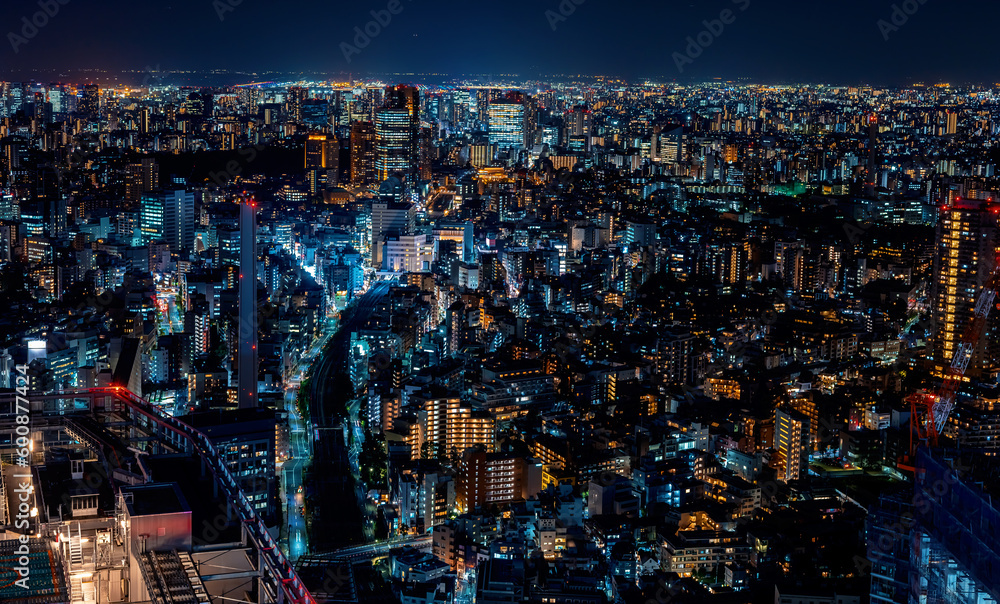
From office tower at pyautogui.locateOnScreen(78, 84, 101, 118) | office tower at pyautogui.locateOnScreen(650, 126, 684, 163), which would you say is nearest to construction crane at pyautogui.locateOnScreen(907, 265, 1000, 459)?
office tower at pyautogui.locateOnScreen(650, 126, 684, 163)

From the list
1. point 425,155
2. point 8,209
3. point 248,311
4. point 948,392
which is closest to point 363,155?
point 425,155

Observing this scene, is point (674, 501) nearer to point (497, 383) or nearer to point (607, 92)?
point (497, 383)

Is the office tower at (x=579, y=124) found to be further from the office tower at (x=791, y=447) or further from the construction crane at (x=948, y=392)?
the office tower at (x=791, y=447)

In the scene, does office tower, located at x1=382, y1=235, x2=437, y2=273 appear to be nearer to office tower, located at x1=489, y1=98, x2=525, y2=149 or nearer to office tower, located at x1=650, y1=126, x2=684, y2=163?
office tower, located at x1=650, y1=126, x2=684, y2=163

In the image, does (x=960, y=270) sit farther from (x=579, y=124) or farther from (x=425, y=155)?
(x=579, y=124)

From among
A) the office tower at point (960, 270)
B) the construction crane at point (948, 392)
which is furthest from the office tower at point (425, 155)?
the construction crane at point (948, 392)

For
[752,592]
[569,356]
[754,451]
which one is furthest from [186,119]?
[752,592]

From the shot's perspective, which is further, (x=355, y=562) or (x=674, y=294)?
(x=674, y=294)
